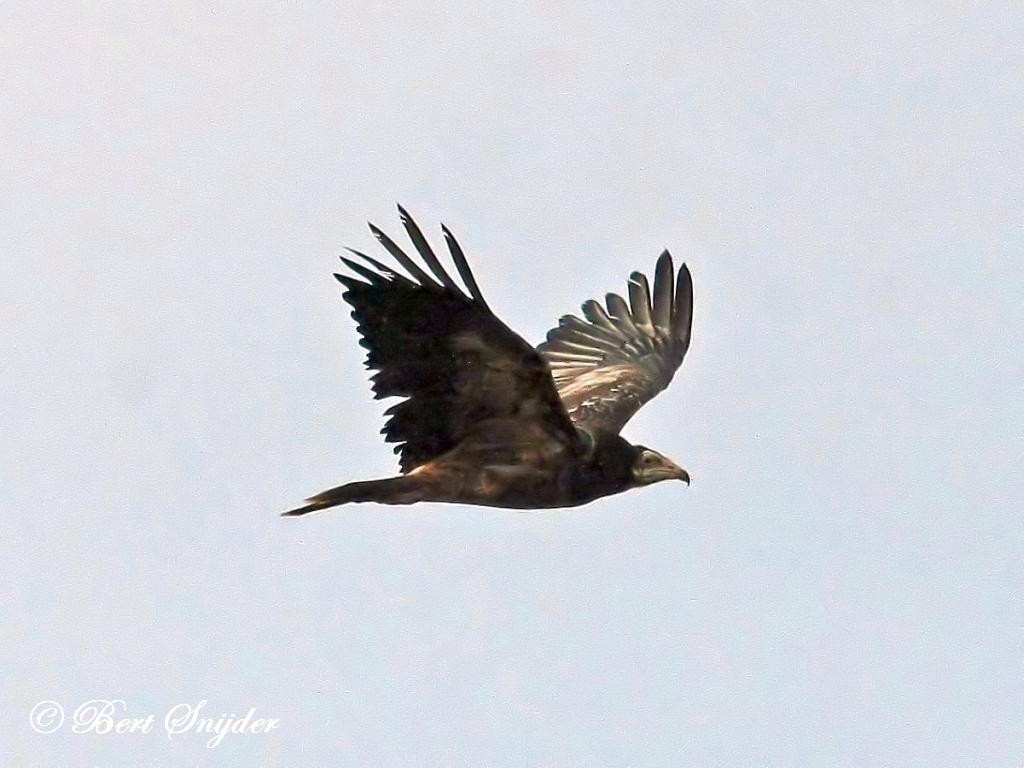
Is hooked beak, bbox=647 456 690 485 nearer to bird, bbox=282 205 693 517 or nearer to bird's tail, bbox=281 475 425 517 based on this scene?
bird, bbox=282 205 693 517

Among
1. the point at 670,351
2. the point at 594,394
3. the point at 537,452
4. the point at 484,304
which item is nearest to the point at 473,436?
the point at 537,452

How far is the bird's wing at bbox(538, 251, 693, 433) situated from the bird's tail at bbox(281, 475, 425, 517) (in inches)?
96.1

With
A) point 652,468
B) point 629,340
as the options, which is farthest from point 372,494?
point 629,340

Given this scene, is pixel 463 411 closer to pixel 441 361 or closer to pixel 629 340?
pixel 441 361

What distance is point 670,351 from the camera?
12.3 m

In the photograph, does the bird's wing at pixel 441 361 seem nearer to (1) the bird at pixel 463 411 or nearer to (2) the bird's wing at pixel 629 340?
(1) the bird at pixel 463 411

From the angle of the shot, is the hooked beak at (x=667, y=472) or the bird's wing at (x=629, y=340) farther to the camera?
the bird's wing at (x=629, y=340)

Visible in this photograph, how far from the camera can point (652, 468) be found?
10.1 meters

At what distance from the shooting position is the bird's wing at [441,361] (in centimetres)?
877

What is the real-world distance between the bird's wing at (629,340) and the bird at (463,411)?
1.20 m

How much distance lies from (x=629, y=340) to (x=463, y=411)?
3.18 m

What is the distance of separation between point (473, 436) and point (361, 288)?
1174mm

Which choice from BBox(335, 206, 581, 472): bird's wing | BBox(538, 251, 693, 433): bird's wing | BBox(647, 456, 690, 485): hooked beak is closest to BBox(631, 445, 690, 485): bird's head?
BBox(647, 456, 690, 485): hooked beak

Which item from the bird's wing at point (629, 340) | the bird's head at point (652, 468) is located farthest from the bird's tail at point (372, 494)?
the bird's wing at point (629, 340)
